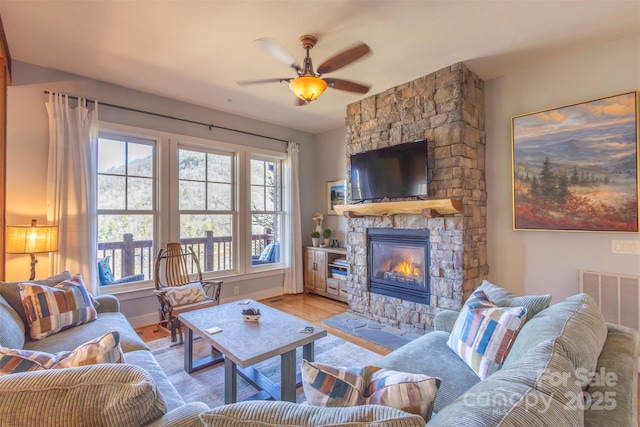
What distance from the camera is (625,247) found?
260 cm

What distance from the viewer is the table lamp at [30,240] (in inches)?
103

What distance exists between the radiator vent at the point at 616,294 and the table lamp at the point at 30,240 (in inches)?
190

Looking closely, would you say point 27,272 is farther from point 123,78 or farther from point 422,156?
point 422,156

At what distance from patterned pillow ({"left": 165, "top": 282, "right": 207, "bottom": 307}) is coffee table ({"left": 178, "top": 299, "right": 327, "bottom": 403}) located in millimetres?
570

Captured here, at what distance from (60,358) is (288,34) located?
255cm

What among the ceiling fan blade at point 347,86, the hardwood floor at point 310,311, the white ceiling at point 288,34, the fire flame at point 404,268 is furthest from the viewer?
the fire flame at point 404,268

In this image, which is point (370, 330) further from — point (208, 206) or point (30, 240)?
point (30, 240)

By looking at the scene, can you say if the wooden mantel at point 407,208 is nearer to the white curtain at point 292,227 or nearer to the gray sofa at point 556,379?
the white curtain at point 292,227

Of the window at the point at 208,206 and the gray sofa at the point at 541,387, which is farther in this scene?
the window at the point at 208,206

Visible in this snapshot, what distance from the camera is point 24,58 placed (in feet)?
9.61

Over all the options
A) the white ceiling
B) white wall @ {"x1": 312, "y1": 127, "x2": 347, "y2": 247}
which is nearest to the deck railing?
white wall @ {"x1": 312, "y1": 127, "x2": 347, "y2": 247}

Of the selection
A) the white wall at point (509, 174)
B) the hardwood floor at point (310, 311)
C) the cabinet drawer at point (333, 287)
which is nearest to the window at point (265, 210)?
the hardwood floor at point (310, 311)

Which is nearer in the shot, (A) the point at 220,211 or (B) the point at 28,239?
(B) the point at 28,239

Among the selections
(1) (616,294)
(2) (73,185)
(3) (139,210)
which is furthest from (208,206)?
(1) (616,294)
